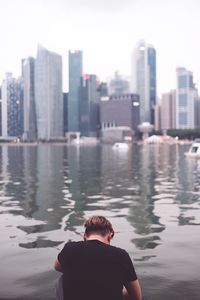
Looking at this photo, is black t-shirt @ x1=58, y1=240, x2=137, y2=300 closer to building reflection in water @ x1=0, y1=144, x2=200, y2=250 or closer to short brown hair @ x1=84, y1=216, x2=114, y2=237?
short brown hair @ x1=84, y1=216, x2=114, y2=237

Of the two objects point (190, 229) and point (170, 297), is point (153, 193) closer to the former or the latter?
point (190, 229)

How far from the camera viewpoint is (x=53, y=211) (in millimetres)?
23078

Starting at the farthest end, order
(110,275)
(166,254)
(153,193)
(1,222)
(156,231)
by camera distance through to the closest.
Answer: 1. (153,193)
2. (1,222)
3. (156,231)
4. (166,254)
5. (110,275)

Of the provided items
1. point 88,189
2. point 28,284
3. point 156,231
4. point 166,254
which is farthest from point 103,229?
point 88,189

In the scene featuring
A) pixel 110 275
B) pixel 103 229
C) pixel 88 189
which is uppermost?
pixel 103 229

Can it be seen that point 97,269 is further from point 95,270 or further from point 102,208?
point 102,208

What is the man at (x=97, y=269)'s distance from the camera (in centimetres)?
600

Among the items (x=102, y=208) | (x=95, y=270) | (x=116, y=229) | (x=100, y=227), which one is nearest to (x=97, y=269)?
(x=95, y=270)

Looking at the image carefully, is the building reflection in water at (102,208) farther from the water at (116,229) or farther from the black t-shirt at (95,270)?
the black t-shirt at (95,270)

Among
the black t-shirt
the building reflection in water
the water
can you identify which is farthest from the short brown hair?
the building reflection in water

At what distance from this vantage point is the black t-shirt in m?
6.00

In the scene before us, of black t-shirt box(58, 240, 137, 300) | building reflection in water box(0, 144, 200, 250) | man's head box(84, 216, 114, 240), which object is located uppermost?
man's head box(84, 216, 114, 240)

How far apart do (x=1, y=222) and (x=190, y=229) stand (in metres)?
8.47

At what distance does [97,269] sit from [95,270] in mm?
35
